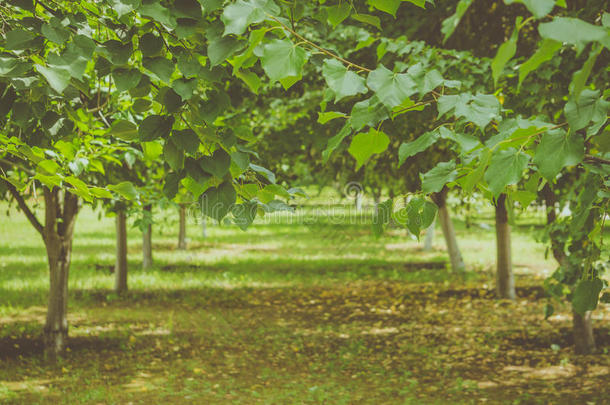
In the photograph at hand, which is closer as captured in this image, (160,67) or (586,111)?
(586,111)

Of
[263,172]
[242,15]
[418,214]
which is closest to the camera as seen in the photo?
[242,15]

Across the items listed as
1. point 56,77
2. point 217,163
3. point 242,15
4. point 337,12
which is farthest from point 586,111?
point 56,77

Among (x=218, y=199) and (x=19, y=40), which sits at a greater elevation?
(x=19, y=40)

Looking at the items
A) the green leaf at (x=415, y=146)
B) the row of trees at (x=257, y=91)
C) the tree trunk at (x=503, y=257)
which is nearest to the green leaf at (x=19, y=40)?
the row of trees at (x=257, y=91)

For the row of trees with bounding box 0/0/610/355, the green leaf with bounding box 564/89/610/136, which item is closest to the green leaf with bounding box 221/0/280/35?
the row of trees with bounding box 0/0/610/355

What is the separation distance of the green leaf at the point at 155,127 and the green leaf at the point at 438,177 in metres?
0.84

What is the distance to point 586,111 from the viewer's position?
134 cm

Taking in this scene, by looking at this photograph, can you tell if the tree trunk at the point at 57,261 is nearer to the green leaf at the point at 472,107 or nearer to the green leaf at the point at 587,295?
the green leaf at the point at 472,107

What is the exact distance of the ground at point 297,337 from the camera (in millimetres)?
5883

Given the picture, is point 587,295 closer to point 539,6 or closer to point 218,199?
point 539,6

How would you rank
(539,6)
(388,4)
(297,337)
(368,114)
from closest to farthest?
(539,6) < (388,4) < (368,114) < (297,337)

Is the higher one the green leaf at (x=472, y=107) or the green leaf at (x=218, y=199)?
the green leaf at (x=472, y=107)

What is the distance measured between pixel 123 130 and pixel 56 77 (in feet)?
1.34

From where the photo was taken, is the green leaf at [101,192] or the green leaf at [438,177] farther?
the green leaf at [101,192]
